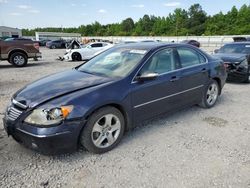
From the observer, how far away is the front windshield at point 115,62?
12.8 ft

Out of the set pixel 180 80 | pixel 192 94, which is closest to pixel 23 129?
pixel 180 80

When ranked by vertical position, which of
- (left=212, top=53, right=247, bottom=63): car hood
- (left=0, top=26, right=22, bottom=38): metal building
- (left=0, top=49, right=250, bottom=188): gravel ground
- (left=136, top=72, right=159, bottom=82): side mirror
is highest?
(left=0, top=26, right=22, bottom=38): metal building

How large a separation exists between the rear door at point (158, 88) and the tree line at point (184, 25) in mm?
61271

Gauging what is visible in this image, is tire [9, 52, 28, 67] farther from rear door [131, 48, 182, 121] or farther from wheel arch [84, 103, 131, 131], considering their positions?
wheel arch [84, 103, 131, 131]

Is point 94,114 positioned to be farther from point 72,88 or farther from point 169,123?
point 169,123

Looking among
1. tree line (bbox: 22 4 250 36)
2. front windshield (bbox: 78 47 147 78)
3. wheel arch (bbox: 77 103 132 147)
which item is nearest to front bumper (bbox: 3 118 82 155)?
wheel arch (bbox: 77 103 132 147)

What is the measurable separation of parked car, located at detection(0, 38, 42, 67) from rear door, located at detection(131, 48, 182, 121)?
10.3 meters

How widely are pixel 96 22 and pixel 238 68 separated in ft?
373

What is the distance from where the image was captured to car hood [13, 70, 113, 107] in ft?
10.6

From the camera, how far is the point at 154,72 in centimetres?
398

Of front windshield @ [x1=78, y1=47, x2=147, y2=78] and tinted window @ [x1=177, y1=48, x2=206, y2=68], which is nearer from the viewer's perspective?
front windshield @ [x1=78, y1=47, x2=147, y2=78]

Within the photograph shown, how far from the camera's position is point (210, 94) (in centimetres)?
542

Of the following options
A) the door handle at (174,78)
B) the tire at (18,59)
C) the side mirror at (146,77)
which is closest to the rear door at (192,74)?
the door handle at (174,78)

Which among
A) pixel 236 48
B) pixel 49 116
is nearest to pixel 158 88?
pixel 49 116
